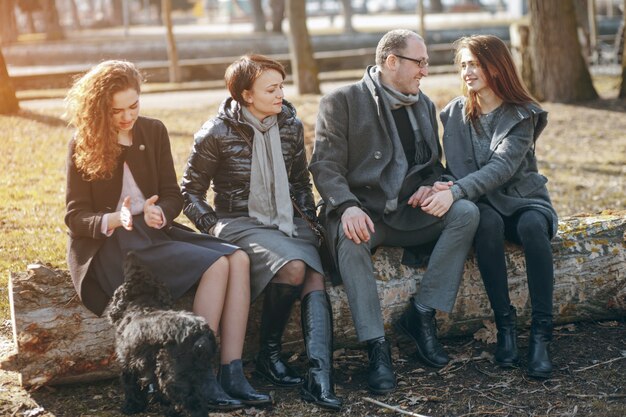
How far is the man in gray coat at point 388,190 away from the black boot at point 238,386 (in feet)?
2.04

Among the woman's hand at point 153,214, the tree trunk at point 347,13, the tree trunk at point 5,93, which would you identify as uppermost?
the tree trunk at point 347,13

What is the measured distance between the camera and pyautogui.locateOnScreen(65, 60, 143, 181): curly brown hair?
450cm

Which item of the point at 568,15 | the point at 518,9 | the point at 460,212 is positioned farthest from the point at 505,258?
the point at 518,9

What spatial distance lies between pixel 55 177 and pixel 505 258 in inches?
213

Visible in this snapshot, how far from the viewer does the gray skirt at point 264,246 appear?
465cm

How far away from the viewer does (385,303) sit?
16.5ft

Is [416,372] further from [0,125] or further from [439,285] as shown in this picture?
[0,125]

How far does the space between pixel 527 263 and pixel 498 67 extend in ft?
3.56

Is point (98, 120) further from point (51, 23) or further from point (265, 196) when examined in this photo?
point (51, 23)

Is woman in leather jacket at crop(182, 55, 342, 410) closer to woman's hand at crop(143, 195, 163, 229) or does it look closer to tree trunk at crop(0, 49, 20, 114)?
woman's hand at crop(143, 195, 163, 229)

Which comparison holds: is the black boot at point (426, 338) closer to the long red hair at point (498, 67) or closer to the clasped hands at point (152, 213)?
the long red hair at point (498, 67)

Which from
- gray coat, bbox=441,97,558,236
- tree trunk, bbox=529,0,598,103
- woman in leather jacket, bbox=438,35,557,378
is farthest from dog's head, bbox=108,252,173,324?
tree trunk, bbox=529,0,598,103

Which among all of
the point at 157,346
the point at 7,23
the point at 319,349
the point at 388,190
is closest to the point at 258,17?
the point at 7,23

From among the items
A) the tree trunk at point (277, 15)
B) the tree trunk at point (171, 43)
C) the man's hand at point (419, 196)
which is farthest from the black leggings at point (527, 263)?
the tree trunk at point (277, 15)
